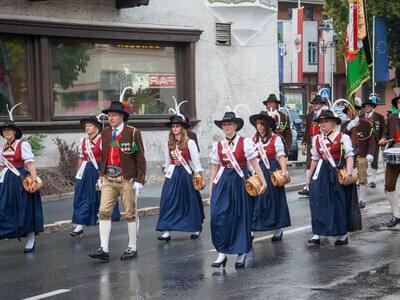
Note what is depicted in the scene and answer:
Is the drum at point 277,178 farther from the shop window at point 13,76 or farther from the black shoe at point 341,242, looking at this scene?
the shop window at point 13,76

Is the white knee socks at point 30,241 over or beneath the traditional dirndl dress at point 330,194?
beneath

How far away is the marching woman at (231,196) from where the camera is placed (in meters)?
9.01

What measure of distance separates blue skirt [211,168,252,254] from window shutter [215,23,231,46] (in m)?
11.6

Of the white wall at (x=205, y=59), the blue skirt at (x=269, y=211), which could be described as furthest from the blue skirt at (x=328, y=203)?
the white wall at (x=205, y=59)

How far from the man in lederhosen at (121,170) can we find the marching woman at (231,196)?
3.72 ft

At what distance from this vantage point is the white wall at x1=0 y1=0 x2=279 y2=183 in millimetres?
17750

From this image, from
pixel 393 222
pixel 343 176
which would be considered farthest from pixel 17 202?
pixel 393 222

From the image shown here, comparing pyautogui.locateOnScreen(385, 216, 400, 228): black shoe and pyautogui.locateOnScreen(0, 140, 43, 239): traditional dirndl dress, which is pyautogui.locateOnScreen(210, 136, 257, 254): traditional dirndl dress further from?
pyautogui.locateOnScreen(385, 216, 400, 228): black shoe

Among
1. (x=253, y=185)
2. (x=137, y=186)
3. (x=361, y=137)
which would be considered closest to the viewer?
(x=253, y=185)

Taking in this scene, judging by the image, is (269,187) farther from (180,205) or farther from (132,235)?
(132,235)

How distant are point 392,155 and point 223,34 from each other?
9500 mm

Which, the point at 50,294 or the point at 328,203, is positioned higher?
the point at 328,203

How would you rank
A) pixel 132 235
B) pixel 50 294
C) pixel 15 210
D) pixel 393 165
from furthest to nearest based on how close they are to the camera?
pixel 393 165, pixel 15 210, pixel 132 235, pixel 50 294

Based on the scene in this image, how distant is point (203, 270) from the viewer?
9008mm
